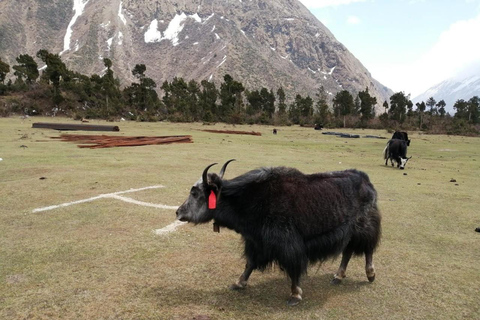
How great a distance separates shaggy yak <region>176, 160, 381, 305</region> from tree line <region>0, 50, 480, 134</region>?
51174 mm

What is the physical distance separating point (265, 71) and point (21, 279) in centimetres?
15967

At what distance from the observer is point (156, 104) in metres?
69.1

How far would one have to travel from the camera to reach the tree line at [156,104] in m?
55.9

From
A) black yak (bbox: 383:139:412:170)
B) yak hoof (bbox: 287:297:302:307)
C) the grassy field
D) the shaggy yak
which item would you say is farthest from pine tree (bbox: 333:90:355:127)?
yak hoof (bbox: 287:297:302:307)

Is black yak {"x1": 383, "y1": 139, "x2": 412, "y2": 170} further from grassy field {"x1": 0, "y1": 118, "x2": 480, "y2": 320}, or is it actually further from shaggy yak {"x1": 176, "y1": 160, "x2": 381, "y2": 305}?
shaggy yak {"x1": 176, "y1": 160, "x2": 381, "y2": 305}

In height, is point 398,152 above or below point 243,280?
above

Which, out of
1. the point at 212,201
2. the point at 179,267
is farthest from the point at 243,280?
the point at 212,201

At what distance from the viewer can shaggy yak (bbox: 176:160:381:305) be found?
13.0 ft

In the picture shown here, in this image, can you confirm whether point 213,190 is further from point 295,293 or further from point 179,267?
point 295,293

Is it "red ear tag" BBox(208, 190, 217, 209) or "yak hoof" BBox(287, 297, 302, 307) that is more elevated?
"red ear tag" BBox(208, 190, 217, 209)

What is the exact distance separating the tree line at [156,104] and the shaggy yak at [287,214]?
168 ft

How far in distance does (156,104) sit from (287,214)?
6871 cm

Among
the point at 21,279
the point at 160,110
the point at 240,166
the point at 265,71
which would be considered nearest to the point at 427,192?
the point at 240,166

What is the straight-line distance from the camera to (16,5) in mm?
175375
